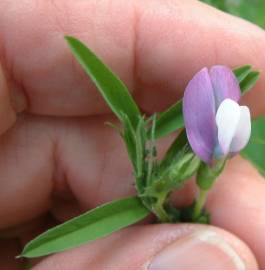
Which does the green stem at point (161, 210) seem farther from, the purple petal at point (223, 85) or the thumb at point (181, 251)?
the purple petal at point (223, 85)

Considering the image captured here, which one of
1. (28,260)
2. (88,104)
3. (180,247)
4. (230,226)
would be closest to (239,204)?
(230,226)

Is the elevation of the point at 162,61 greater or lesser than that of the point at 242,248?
greater

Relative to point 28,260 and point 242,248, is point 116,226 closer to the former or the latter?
point 242,248

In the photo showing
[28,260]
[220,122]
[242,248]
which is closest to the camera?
[220,122]

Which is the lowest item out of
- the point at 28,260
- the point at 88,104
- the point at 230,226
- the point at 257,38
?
the point at 28,260

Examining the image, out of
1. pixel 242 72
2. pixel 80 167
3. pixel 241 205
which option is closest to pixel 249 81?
pixel 242 72

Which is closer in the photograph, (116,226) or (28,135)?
(116,226)

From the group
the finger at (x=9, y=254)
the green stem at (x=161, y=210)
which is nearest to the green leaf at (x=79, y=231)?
the green stem at (x=161, y=210)
